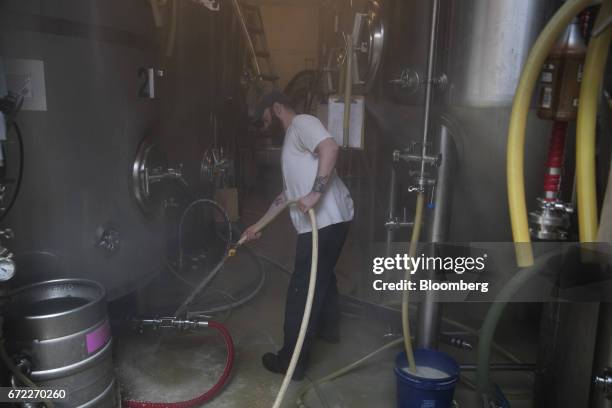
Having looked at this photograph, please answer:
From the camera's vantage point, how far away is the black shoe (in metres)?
2.13

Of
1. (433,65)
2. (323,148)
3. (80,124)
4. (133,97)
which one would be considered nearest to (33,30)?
(80,124)

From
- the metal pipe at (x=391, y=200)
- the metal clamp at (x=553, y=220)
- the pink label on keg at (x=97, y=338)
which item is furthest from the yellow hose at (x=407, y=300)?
the pink label on keg at (x=97, y=338)

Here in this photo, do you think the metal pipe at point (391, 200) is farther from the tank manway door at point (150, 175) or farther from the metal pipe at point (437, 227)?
the tank manway door at point (150, 175)

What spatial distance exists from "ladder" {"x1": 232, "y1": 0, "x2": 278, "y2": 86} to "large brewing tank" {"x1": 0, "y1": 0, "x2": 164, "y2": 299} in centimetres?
201

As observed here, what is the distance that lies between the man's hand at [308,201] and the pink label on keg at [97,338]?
83 cm

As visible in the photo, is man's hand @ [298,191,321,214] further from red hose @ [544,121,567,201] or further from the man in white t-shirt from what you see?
red hose @ [544,121,567,201]

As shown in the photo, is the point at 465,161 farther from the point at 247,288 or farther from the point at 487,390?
the point at 247,288

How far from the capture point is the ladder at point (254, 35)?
4170 mm

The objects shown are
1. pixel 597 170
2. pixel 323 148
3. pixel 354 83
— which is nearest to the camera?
pixel 597 170

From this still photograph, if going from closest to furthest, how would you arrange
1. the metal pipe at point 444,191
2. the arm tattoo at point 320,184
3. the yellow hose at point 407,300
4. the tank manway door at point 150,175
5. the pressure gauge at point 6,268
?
the pressure gauge at point 6,268, the yellow hose at point 407,300, the metal pipe at point 444,191, the arm tattoo at point 320,184, the tank manway door at point 150,175

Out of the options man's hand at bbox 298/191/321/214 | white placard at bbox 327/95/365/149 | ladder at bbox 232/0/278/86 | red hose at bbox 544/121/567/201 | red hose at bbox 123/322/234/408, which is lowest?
red hose at bbox 123/322/234/408

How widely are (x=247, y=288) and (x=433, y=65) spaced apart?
188cm

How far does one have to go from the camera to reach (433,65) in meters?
1.85

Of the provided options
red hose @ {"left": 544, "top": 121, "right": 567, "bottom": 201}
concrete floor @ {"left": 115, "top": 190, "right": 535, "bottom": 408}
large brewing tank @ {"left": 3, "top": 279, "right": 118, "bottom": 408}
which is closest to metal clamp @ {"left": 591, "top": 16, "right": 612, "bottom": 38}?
red hose @ {"left": 544, "top": 121, "right": 567, "bottom": 201}
